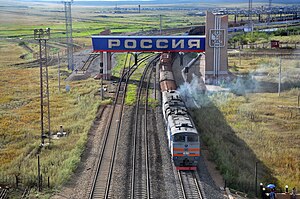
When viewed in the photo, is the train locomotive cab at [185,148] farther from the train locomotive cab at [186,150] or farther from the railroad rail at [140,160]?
the railroad rail at [140,160]

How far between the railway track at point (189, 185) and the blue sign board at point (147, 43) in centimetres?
2472

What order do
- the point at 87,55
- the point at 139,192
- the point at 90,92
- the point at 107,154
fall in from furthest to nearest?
the point at 87,55 < the point at 90,92 < the point at 107,154 < the point at 139,192

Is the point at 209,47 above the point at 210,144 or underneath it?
above

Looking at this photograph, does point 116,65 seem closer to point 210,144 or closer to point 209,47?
point 209,47

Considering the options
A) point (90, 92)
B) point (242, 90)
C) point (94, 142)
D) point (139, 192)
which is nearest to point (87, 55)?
point (90, 92)

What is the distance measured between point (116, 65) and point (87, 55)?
12.0 metres

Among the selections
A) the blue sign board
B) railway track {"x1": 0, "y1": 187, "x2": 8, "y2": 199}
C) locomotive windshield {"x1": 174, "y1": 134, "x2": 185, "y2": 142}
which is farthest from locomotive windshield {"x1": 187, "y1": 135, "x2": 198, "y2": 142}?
the blue sign board

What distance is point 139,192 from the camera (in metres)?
21.0

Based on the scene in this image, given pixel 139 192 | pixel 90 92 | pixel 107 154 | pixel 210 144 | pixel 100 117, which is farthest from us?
pixel 90 92

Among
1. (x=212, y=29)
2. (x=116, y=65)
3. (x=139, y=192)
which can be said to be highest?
(x=212, y=29)

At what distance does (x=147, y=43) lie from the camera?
152ft

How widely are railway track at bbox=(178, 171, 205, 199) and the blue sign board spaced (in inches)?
973

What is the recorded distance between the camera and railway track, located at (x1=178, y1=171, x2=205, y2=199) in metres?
20.6

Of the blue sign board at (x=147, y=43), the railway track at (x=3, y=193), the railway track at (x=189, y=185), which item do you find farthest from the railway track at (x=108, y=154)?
the blue sign board at (x=147, y=43)
